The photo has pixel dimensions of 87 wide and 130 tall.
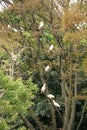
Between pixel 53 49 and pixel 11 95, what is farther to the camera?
pixel 53 49

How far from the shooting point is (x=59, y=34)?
14992mm

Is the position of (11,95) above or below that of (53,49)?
below

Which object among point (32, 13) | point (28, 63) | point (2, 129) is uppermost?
point (32, 13)

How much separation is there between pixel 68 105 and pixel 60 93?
1.96 meters

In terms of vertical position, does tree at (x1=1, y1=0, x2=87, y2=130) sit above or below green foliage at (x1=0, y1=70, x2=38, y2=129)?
above

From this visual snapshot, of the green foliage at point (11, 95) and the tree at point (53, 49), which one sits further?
the tree at point (53, 49)

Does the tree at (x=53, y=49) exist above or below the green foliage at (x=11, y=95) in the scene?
above

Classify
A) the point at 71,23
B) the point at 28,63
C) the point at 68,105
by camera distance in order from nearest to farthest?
the point at 71,23
the point at 68,105
the point at 28,63

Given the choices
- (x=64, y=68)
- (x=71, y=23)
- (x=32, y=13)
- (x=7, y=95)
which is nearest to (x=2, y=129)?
(x=7, y=95)

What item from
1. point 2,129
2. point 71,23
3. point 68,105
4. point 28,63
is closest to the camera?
point 2,129

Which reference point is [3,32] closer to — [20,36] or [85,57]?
[20,36]

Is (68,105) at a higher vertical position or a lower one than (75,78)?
lower

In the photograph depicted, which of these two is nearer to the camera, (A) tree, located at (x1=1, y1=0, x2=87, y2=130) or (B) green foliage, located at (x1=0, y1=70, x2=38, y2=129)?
(B) green foliage, located at (x1=0, y1=70, x2=38, y2=129)

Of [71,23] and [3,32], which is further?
[3,32]
